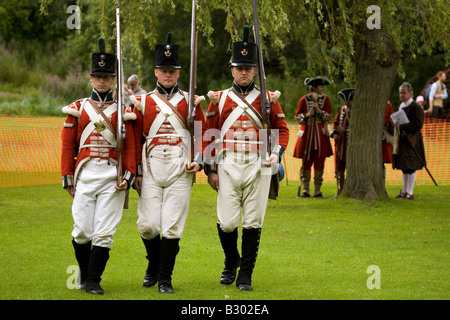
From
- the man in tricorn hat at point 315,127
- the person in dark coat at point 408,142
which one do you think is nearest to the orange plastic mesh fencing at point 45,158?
the man in tricorn hat at point 315,127

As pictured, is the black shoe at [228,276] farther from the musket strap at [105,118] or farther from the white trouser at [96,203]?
the musket strap at [105,118]

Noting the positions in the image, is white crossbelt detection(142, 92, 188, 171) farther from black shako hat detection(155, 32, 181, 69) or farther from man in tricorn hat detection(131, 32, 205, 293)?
black shako hat detection(155, 32, 181, 69)

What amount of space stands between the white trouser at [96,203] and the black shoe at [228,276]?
121 cm

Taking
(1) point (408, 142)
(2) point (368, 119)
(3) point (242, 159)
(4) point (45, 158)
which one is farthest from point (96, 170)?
(4) point (45, 158)

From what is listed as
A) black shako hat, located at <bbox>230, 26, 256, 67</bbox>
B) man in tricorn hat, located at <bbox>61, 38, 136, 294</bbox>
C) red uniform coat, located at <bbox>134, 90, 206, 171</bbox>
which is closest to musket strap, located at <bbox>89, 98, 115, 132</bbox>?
man in tricorn hat, located at <bbox>61, 38, 136, 294</bbox>

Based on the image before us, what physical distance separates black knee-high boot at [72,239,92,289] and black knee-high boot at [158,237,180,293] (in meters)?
0.65

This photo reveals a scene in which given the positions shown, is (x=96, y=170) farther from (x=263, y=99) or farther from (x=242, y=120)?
(x=263, y=99)

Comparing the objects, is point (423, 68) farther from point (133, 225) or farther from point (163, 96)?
point (163, 96)

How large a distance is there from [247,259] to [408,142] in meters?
8.46

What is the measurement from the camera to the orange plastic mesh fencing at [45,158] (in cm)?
1777

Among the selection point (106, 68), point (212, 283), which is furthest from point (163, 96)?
point (212, 283)

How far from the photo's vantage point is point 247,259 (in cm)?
708
